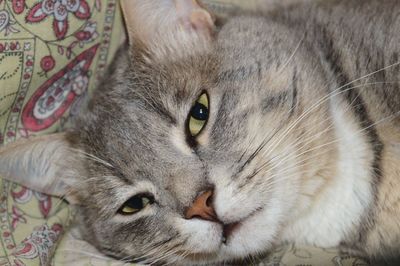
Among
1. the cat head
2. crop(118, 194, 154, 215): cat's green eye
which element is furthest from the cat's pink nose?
crop(118, 194, 154, 215): cat's green eye

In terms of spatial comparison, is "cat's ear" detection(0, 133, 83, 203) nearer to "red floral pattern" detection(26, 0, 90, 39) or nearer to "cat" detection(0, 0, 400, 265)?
"cat" detection(0, 0, 400, 265)

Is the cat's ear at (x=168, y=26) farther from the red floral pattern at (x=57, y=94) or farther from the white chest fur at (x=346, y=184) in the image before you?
the white chest fur at (x=346, y=184)

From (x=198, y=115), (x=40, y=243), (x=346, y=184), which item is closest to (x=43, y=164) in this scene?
(x=40, y=243)

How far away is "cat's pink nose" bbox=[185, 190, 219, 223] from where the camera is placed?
1403mm

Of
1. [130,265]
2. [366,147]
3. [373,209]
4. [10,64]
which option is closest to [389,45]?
[366,147]

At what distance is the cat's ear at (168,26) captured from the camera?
5.69ft

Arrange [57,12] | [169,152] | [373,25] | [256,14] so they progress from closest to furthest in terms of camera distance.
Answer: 1. [169,152]
2. [373,25]
3. [57,12]
4. [256,14]

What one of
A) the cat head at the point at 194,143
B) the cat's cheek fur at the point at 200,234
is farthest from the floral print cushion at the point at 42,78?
the cat's cheek fur at the point at 200,234

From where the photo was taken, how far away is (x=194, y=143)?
1536 mm

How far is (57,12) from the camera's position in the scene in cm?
181

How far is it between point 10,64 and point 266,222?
0.92 meters

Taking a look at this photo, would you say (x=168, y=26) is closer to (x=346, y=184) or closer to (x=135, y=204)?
(x=135, y=204)

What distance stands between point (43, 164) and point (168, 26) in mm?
612

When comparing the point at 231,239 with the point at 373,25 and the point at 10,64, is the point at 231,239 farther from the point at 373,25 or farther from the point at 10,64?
the point at 10,64
